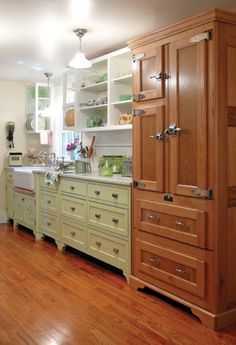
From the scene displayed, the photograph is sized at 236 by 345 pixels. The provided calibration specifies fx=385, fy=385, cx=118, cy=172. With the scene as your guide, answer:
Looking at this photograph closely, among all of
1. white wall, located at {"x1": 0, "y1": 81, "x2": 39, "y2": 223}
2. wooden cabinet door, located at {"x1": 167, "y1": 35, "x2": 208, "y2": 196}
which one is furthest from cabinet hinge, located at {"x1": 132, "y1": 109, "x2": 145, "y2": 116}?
white wall, located at {"x1": 0, "y1": 81, "x2": 39, "y2": 223}

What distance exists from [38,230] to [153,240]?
8.01 ft

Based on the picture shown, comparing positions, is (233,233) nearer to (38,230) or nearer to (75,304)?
(75,304)

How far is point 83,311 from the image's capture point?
111 inches

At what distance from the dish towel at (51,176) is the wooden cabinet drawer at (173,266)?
162cm

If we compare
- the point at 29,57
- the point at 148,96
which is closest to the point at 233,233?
the point at 148,96

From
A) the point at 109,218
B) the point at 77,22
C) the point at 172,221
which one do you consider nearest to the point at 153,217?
the point at 172,221

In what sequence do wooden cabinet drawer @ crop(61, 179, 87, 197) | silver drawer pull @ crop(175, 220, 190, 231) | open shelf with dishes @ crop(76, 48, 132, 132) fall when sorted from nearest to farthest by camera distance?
silver drawer pull @ crop(175, 220, 190, 231) < wooden cabinet drawer @ crop(61, 179, 87, 197) < open shelf with dishes @ crop(76, 48, 132, 132)

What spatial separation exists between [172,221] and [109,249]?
1.00m

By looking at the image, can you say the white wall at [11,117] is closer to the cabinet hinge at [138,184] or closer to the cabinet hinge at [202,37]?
the cabinet hinge at [138,184]

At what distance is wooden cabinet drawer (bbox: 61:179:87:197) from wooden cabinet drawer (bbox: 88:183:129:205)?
13 centimetres

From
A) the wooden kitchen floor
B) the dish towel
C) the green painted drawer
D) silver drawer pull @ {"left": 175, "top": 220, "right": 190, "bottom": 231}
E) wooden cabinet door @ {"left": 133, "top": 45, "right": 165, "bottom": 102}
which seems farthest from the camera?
the green painted drawer

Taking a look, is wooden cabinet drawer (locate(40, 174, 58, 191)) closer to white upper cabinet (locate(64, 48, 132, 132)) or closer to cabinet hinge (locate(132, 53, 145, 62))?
white upper cabinet (locate(64, 48, 132, 132))

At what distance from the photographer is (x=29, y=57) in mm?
4629

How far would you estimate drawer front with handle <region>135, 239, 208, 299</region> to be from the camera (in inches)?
103
